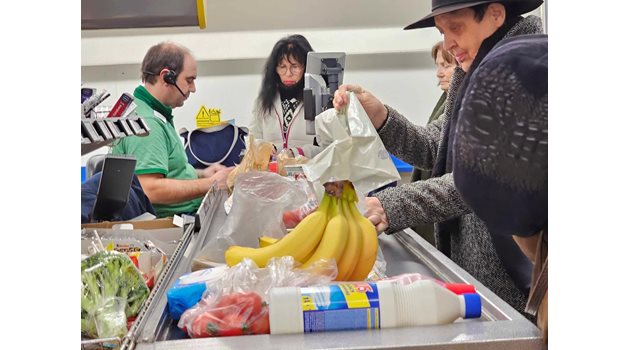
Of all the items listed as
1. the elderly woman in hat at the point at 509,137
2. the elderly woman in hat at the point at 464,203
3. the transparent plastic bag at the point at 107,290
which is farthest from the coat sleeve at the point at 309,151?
the elderly woman in hat at the point at 509,137

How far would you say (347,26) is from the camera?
6070 millimetres

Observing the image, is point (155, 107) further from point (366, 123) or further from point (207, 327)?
point (207, 327)

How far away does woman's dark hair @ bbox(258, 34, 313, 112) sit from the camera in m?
4.65

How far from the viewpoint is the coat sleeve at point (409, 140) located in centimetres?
227

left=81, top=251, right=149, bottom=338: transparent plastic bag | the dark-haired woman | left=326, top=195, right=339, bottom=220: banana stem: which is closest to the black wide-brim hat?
left=326, top=195, right=339, bottom=220: banana stem

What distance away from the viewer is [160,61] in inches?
136

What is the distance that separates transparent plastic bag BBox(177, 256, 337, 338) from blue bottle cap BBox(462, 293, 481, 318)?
0.26 m

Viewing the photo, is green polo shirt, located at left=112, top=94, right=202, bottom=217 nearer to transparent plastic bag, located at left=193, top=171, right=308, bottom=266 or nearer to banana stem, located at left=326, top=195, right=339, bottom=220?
transparent plastic bag, located at left=193, top=171, right=308, bottom=266

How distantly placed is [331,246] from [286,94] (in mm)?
3555

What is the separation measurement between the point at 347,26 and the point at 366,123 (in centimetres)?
489

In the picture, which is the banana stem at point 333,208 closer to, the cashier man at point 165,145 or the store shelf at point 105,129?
the store shelf at point 105,129

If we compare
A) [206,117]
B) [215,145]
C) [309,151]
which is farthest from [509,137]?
[206,117]

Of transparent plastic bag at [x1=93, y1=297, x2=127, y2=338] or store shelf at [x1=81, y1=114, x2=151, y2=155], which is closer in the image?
transparent plastic bag at [x1=93, y1=297, x2=127, y2=338]

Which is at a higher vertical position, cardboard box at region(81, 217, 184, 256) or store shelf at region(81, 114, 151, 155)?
store shelf at region(81, 114, 151, 155)
